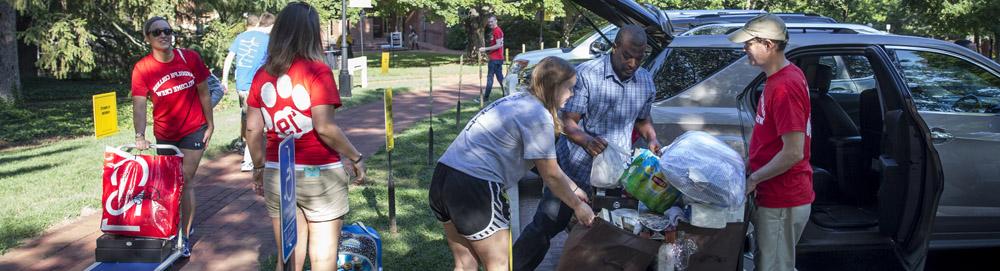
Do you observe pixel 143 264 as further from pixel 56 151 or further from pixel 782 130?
pixel 56 151

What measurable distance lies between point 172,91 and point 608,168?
3.01 meters

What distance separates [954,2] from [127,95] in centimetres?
2147

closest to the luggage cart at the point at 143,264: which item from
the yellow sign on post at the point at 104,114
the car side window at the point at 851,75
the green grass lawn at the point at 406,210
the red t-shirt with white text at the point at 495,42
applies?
the green grass lawn at the point at 406,210

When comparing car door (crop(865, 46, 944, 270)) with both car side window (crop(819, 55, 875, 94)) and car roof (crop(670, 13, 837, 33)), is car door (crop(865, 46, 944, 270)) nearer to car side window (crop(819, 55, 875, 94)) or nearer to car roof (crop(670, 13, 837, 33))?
car side window (crop(819, 55, 875, 94))

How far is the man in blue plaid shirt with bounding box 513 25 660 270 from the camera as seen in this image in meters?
5.14

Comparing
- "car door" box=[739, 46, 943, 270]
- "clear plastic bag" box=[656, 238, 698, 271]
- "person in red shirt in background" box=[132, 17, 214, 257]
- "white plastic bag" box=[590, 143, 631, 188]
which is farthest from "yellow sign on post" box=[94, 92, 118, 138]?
"car door" box=[739, 46, 943, 270]

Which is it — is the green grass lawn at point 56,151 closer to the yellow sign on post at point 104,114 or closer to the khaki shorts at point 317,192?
the yellow sign on post at point 104,114

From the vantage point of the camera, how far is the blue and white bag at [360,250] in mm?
5016

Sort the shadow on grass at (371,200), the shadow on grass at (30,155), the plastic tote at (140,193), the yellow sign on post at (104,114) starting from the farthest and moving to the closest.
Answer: the shadow on grass at (30,155) → the shadow on grass at (371,200) → the yellow sign on post at (104,114) → the plastic tote at (140,193)

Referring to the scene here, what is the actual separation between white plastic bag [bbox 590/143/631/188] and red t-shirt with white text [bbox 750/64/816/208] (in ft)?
2.24

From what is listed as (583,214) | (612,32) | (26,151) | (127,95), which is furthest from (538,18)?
(583,214)

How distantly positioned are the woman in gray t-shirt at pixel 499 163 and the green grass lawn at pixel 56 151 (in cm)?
300

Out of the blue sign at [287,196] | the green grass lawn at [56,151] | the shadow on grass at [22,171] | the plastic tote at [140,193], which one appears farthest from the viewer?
the shadow on grass at [22,171]

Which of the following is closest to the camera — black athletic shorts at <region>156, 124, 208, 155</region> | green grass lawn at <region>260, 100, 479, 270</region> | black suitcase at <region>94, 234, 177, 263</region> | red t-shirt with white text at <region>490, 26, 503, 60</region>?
black suitcase at <region>94, 234, 177, 263</region>
